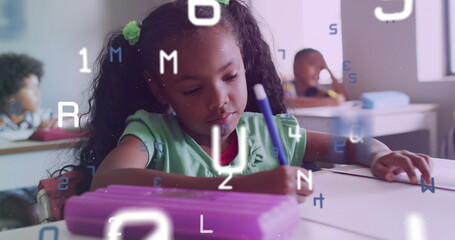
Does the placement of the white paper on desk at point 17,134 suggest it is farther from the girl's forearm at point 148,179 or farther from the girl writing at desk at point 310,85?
the girl writing at desk at point 310,85

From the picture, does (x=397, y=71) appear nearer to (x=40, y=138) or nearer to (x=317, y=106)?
(x=317, y=106)

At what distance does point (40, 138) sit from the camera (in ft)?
1.17

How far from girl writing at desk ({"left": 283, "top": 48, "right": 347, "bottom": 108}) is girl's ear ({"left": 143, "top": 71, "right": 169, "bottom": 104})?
0.11m

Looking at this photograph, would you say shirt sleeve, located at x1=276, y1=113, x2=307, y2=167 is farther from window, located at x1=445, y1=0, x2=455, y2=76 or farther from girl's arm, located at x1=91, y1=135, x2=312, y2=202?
window, located at x1=445, y1=0, x2=455, y2=76

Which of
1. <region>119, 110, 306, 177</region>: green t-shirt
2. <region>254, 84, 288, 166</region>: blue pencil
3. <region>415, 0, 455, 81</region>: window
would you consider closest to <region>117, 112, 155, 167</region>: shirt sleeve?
<region>119, 110, 306, 177</region>: green t-shirt

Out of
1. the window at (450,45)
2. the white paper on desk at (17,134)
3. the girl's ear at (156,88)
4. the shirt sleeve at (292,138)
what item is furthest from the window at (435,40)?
the white paper on desk at (17,134)

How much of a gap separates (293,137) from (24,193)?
9.3 inches

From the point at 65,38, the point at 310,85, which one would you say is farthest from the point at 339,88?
the point at 65,38

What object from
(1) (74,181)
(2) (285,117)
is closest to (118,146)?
(1) (74,181)

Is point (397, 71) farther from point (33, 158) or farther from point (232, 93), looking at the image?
point (33, 158)

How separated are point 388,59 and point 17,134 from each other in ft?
1.01

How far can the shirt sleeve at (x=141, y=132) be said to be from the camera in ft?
1.26

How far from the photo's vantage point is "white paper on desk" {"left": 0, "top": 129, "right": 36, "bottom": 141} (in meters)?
0.35

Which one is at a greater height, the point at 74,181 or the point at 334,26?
the point at 334,26
